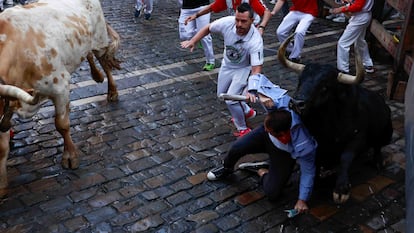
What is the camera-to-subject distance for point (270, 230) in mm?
4633

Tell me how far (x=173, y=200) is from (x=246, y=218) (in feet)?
2.61

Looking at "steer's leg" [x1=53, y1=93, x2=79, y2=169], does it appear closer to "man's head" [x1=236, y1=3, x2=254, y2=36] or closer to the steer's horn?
"man's head" [x1=236, y1=3, x2=254, y2=36]

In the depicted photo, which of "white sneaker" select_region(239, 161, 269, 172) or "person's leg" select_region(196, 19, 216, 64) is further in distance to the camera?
"person's leg" select_region(196, 19, 216, 64)

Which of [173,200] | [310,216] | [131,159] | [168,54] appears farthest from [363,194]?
[168,54]

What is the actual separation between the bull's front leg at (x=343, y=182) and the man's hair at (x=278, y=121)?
2.22 feet

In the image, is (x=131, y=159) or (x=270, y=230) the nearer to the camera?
(x=270, y=230)

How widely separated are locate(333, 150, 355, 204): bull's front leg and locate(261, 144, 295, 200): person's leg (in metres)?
0.49

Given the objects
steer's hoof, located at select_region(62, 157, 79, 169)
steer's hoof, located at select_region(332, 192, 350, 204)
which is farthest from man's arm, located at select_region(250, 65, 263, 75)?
steer's hoof, located at select_region(62, 157, 79, 169)

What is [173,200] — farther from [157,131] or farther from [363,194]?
[363,194]

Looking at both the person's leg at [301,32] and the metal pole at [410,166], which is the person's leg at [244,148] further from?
the person's leg at [301,32]

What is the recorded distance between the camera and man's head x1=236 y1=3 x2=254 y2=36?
19.6ft

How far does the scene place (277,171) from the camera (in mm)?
4934

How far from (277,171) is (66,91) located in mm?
2535

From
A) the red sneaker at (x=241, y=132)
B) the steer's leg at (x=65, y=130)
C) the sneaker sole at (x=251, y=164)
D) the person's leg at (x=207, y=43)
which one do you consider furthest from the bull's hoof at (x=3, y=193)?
the person's leg at (x=207, y=43)
